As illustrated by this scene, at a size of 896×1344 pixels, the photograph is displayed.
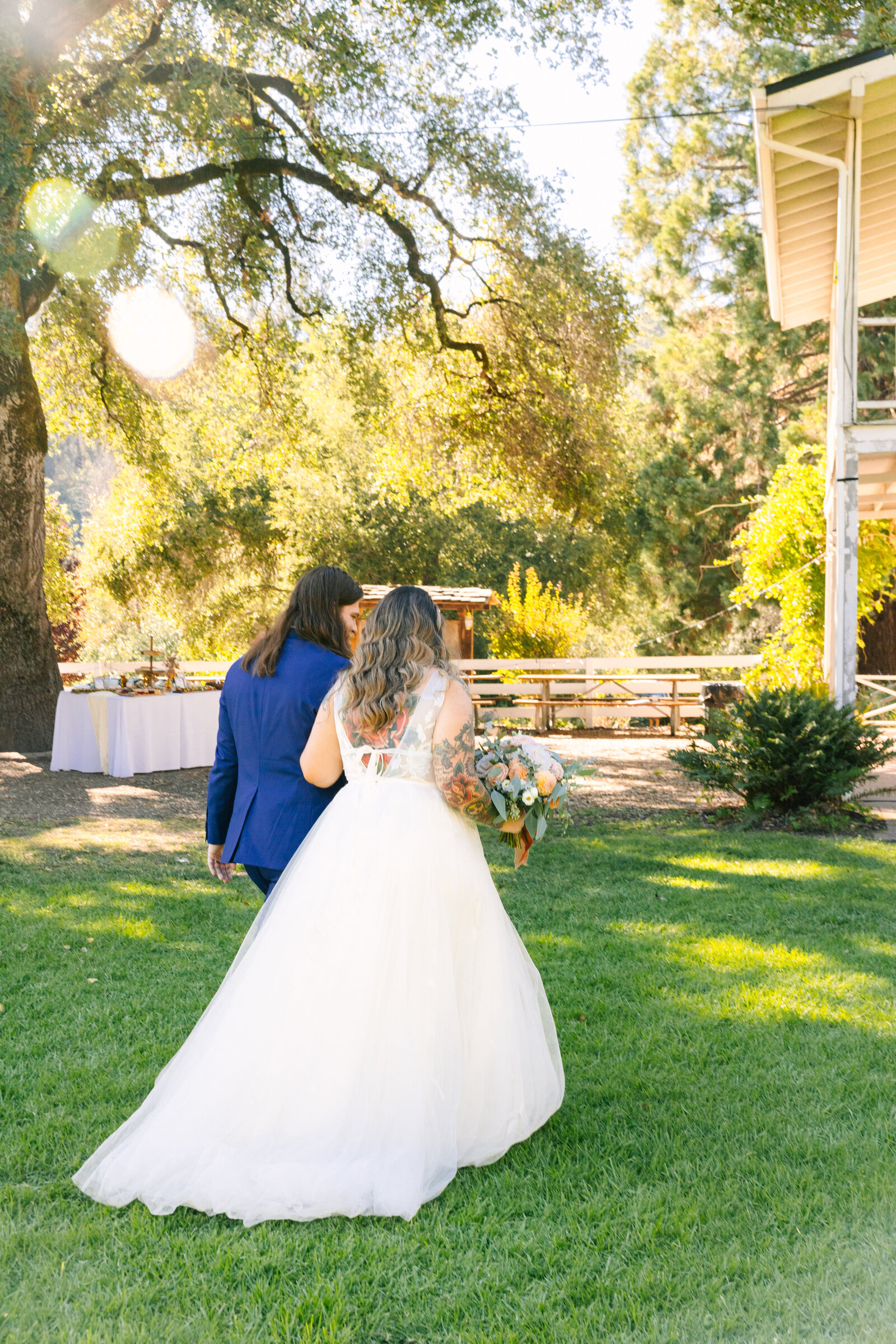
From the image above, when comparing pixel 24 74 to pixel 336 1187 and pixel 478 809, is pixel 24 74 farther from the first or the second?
pixel 336 1187

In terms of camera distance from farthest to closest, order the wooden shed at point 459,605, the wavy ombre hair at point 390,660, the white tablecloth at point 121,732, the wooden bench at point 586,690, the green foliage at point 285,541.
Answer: the green foliage at point 285,541, the wooden bench at point 586,690, the wooden shed at point 459,605, the white tablecloth at point 121,732, the wavy ombre hair at point 390,660

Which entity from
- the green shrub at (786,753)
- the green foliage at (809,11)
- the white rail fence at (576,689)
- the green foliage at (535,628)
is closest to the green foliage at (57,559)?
the white rail fence at (576,689)

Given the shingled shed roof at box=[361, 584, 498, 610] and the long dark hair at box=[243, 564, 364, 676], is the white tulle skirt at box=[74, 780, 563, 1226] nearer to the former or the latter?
the long dark hair at box=[243, 564, 364, 676]

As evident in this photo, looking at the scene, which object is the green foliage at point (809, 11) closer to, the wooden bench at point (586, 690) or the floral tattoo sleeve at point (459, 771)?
the floral tattoo sleeve at point (459, 771)

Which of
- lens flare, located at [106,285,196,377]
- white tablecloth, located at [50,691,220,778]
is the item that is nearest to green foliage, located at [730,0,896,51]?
white tablecloth, located at [50,691,220,778]

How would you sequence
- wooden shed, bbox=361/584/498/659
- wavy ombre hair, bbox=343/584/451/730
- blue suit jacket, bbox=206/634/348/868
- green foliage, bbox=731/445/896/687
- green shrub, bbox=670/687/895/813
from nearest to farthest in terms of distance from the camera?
wavy ombre hair, bbox=343/584/451/730 → blue suit jacket, bbox=206/634/348/868 → green shrub, bbox=670/687/895/813 → green foliage, bbox=731/445/896/687 → wooden shed, bbox=361/584/498/659

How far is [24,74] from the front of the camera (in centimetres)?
1011

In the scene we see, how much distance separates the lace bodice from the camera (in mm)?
3344

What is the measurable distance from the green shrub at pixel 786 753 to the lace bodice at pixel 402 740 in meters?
6.29

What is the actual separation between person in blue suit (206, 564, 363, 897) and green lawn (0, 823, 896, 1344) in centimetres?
108

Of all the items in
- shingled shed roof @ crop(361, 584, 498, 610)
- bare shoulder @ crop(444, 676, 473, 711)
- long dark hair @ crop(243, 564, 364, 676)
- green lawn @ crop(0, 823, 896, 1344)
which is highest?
shingled shed roof @ crop(361, 584, 498, 610)

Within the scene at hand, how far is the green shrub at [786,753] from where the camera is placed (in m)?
8.95

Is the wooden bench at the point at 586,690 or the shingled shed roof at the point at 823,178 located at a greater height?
the shingled shed roof at the point at 823,178

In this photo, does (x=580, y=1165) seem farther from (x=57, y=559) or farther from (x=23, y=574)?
(x=57, y=559)
